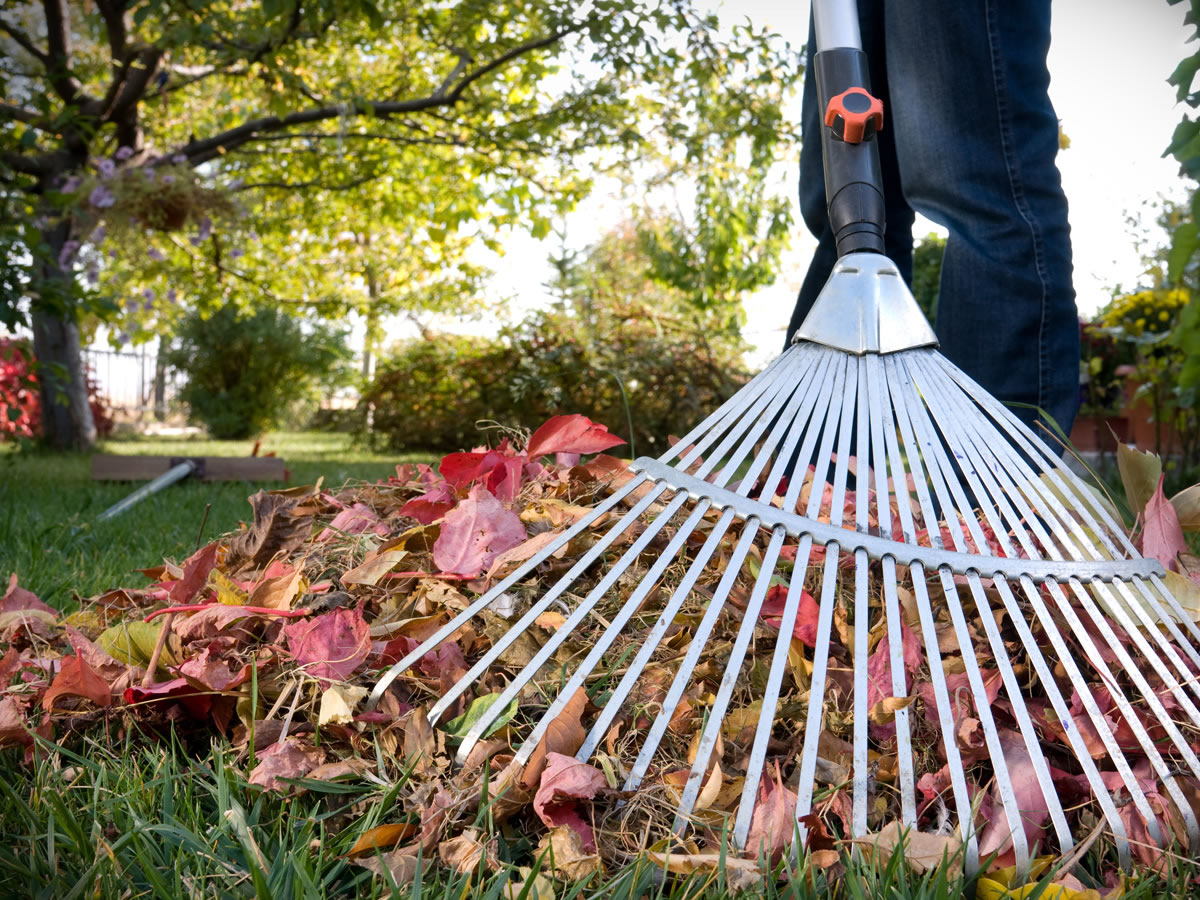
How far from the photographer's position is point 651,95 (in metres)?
7.91

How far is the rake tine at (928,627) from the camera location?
82 centimetres

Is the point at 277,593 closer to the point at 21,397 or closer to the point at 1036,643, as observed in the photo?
the point at 1036,643

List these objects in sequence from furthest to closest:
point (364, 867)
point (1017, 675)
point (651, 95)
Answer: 1. point (651, 95)
2. point (1017, 675)
3. point (364, 867)

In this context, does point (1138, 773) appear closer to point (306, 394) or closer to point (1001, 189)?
point (1001, 189)

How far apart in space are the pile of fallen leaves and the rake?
12 mm

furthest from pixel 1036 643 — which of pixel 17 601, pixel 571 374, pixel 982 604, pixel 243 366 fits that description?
pixel 243 366

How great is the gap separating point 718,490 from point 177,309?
10087 mm

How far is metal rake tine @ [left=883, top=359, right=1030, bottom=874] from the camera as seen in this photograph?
2.67ft

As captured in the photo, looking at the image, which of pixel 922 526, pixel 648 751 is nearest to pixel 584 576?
pixel 648 751

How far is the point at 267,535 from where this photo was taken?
1.48 metres

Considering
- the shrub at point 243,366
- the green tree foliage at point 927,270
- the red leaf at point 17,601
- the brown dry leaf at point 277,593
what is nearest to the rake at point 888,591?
the brown dry leaf at point 277,593

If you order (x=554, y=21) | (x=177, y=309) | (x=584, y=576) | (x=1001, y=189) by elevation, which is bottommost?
(x=584, y=576)

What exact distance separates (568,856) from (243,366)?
13.7m

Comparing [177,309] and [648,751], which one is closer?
[648,751]
